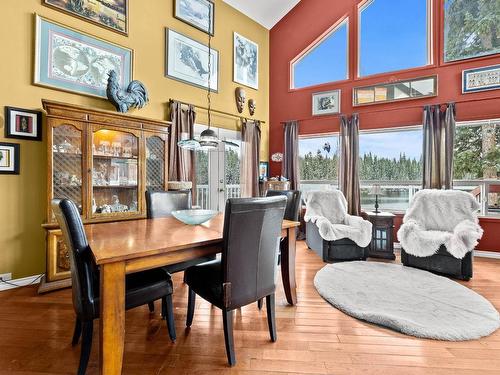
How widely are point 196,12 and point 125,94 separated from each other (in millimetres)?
2062

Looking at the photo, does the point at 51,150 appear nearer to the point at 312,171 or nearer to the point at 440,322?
the point at 440,322

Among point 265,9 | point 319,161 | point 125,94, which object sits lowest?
point 319,161

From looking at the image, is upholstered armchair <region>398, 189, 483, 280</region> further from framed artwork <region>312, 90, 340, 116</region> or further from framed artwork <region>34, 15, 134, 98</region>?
framed artwork <region>34, 15, 134, 98</region>

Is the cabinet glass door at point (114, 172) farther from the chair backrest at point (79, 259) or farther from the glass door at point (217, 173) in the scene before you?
the chair backrest at point (79, 259)

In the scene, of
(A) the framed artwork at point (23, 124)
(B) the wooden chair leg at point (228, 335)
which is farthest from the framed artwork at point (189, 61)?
(B) the wooden chair leg at point (228, 335)

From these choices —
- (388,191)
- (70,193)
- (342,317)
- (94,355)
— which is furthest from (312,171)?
(94,355)

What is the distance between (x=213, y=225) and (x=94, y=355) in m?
1.14

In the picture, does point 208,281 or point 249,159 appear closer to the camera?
point 208,281

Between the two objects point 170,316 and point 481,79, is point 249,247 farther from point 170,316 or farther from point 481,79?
point 481,79

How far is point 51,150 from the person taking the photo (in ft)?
8.77

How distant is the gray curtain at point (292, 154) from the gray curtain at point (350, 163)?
85 centimetres

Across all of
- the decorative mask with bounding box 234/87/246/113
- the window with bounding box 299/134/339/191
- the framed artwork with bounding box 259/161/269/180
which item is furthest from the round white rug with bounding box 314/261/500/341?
the decorative mask with bounding box 234/87/246/113

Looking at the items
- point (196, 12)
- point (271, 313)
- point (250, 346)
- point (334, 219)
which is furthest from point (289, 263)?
point (196, 12)

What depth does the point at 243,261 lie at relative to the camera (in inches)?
64.7
